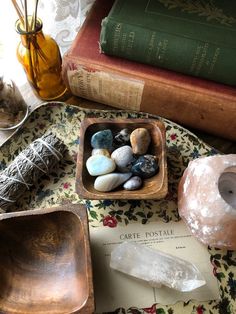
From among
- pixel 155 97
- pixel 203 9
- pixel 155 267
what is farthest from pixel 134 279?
pixel 203 9

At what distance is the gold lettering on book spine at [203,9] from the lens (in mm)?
517

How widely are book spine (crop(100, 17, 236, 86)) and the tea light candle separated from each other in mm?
124

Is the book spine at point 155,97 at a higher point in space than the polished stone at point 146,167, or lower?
higher

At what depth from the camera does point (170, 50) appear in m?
0.51

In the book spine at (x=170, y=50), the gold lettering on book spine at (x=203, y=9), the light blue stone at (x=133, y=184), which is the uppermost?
the gold lettering on book spine at (x=203, y=9)

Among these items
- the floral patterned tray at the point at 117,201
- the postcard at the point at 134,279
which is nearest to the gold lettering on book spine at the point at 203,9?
the floral patterned tray at the point at 117,201

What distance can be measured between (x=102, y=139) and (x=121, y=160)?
0.04m

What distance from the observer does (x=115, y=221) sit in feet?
1.68

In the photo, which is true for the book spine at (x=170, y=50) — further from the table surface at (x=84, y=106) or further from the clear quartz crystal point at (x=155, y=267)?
the clear quartz crystal point at (x=155, y=267)

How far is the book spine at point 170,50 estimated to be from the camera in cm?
50

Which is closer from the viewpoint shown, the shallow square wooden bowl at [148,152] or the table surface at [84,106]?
the shallow square wooden bowl at [148,152]

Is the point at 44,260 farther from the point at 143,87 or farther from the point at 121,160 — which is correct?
the point at 143,87

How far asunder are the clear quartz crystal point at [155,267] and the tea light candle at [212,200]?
0.14 feet

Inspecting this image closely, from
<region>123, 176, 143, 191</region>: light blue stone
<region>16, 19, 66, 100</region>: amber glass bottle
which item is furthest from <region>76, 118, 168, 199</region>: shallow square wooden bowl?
<region>16, 19, 66, 100</region>: amber glass bottle
